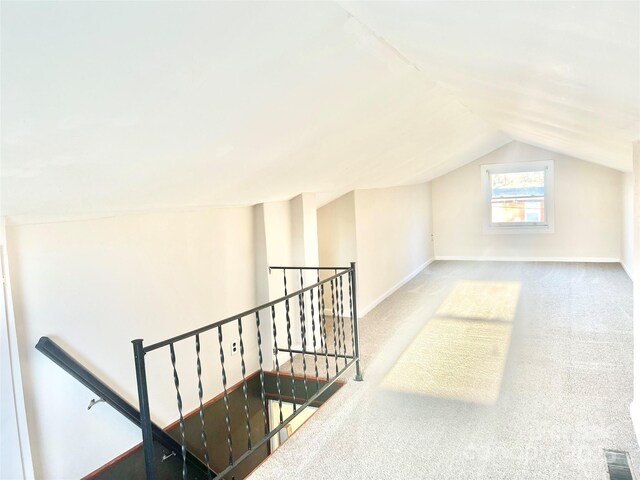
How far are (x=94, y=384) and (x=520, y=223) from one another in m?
7.64

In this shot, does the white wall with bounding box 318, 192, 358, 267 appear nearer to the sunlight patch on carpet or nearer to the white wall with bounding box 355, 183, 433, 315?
the white wall with bounding box 355, 183, 433, 315

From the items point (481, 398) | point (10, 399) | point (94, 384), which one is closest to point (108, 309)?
point (94, 384)

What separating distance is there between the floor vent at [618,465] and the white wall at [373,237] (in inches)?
125

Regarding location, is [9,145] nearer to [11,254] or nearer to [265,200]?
[11,254]

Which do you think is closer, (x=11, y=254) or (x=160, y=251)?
(x=11, y=254)

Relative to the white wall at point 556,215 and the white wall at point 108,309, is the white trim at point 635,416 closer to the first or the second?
the white wall at point 108,309

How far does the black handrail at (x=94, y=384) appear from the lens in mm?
2332

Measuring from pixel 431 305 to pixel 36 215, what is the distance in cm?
444

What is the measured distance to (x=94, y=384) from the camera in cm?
248

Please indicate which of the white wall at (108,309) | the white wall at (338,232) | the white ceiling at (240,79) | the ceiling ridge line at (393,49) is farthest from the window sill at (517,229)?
the white wall at (108,309)

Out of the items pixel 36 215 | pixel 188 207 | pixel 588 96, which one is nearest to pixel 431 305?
pixel 188 207

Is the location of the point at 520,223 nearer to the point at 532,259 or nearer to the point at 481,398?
the point at 532,259

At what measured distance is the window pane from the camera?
8086 millimetres

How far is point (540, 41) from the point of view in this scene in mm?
1184
